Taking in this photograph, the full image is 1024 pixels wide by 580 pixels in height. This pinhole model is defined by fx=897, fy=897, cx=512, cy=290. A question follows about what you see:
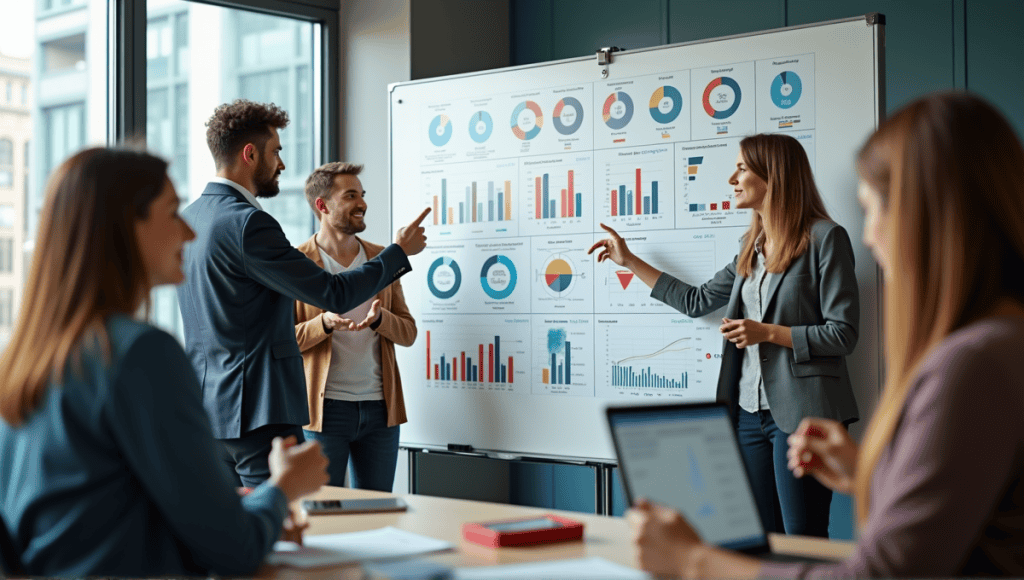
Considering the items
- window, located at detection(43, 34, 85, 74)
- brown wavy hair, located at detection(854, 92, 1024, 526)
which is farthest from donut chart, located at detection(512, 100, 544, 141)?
brown wavy hair, located at detection(854, 92, 1024, 526)

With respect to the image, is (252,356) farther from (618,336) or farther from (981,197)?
(981,197)

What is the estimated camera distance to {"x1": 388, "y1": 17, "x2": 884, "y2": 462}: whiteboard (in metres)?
2.87

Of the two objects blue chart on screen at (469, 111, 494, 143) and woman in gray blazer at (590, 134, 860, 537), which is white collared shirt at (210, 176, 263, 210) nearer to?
blue chart on screen at (469, 111, 494, 143)

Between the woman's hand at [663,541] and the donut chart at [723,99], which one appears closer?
the woman's hand at [663,541]

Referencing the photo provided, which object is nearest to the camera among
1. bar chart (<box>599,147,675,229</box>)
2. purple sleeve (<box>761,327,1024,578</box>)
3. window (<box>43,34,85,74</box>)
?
purple sleeve (<box>761,327,1024,578</box>)

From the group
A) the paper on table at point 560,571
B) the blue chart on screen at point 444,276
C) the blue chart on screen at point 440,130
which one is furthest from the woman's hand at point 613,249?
the paper on table at point 560,571

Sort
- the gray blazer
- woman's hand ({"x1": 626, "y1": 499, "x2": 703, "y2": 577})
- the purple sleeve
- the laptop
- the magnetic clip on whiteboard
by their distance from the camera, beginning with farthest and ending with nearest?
the magnetic clip on whiteboard
the gray blazer
the laptop
woman's hand ({"x1": 626, "y1": 499, "x2": 703, "y2": 577})
the purple sleeve

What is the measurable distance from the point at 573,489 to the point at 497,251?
1.39 metres

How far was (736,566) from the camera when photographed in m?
1.15

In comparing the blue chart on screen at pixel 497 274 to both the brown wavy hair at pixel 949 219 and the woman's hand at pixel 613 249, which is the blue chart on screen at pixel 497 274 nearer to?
the woman's hand at pixel 613 249

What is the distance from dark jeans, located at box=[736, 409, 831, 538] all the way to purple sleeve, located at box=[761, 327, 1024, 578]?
5.16 feet

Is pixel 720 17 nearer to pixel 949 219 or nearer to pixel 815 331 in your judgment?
pixel 815 331

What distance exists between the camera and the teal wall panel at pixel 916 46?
132 inches

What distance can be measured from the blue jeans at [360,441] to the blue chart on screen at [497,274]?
59cm
